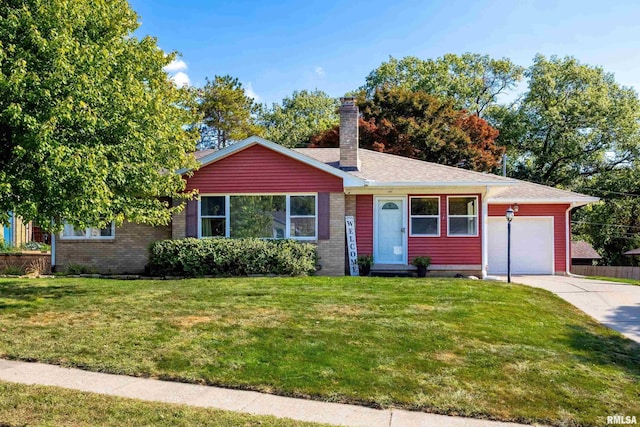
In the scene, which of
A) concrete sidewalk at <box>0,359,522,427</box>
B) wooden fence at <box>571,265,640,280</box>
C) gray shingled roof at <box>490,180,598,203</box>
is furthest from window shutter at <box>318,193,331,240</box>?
wooden fence at <box>571,265,640,280</box>

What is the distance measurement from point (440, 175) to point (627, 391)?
33.8 ft

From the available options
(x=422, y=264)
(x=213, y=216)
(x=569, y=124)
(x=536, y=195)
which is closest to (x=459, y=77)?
(x=569, y=124)

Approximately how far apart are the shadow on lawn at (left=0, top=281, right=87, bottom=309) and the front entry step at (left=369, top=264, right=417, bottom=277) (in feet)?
26.7

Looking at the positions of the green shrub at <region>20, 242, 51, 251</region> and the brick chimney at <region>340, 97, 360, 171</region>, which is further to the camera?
the green shrub at <region>20, 242, 51, 251</region>

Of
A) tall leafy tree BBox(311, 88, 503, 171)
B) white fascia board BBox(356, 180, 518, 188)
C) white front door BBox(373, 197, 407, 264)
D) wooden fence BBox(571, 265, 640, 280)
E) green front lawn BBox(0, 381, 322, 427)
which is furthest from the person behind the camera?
tall leafy tree BBox(311, 88, 503, 171)

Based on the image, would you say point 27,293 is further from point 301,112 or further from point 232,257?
point 301,112

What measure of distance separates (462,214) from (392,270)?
110 inches

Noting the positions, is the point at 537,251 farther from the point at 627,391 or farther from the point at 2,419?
the point at 2,419

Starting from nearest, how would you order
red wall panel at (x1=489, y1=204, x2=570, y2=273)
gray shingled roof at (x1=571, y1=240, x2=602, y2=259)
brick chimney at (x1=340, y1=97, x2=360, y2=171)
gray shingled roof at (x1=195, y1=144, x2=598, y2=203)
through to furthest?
gray shingled roof at (x1=195, y1=144, x2=598, y2=203) → brick chimney at (x1=340, y1=97, x2=360, y2=171) → red wall panel at (x1=489, y1=204, x2=570, y2=273) → gray shingled roof at (x1=571, y1=240, x2=602, y2=259)

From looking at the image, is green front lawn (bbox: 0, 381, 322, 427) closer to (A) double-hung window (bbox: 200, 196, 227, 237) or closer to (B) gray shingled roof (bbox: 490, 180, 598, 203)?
(A) double-hung window (bbox: 200, 196, 227, 237)

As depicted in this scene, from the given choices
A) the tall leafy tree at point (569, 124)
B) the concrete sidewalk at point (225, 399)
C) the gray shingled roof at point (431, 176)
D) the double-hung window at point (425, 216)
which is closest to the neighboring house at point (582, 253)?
the tall leafy tree at point (569, 124)

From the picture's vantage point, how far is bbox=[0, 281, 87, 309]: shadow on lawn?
939 centimetres

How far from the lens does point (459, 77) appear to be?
3950cm

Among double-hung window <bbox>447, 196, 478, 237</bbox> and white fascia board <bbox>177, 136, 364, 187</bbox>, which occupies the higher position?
white fascia board <bbox>177, 136, 364, 187</bbox>
